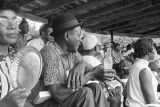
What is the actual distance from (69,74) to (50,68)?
0.60 ft

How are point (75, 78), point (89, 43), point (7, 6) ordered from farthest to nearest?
point (89, 43)
point (75, 78)
point (7, 6)

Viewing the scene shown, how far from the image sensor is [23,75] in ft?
5.11

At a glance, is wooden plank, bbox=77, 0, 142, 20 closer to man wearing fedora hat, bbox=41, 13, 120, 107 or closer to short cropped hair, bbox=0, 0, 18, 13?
man wearing fedora hat, bbox=41, 13, 120, 107

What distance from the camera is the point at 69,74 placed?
7.75 ft

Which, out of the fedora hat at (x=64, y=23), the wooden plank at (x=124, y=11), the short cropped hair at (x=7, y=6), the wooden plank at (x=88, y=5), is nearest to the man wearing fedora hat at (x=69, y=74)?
the fedora hat at (x=64, y=23)

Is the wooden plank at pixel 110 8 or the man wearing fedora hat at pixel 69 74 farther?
the wooden plank at pixel 110 8

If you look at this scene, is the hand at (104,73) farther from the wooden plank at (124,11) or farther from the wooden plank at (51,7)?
the wooden plank at (124,11)

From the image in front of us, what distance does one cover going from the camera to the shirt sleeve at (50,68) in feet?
7.68

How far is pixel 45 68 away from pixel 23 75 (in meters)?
0.81

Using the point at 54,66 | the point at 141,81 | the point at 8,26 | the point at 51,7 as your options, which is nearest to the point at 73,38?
the point at 54,66

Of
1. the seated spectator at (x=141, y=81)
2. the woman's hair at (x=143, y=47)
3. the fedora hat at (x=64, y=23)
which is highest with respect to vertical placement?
the fedora hat at (x=64, y=23)

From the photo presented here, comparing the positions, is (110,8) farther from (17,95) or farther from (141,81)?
(17,95)

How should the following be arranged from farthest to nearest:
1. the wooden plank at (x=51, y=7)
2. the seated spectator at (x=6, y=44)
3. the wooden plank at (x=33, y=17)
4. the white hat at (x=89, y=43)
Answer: the wooden plank at (x=33, y=17)
the wooden plank at (x=51, y=7)
the white hat at (x=89, y=43)
the seated spectator at (x=6, y=44)

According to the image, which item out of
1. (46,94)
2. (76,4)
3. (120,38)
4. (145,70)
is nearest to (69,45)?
(46,94)
